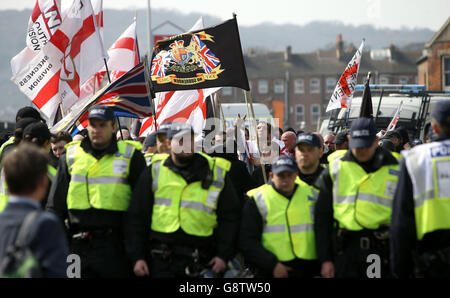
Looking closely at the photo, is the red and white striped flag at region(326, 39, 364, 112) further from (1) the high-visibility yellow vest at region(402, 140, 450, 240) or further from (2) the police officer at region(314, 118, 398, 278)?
(1) the high-visibility yellow vest at region(402, 140, 450, 240)

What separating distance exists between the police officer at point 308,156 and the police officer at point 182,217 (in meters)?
0.88

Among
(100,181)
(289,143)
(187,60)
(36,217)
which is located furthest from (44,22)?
(36,217)

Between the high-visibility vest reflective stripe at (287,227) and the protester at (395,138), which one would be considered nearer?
the high-visibility vest reflective stripe at (287,227)

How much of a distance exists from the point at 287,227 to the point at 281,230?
0.06 meters

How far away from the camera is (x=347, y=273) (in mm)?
5625

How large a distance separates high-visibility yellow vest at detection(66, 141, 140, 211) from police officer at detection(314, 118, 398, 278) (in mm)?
1824

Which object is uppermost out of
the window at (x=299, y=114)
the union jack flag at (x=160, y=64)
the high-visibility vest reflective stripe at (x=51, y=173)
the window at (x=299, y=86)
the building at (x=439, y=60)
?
the window at (x=299, y=86)

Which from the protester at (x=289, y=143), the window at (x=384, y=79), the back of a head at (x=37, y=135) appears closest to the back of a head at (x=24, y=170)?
the back of a head at (x=37, y=135)

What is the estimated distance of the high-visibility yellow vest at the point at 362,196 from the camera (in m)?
5.50

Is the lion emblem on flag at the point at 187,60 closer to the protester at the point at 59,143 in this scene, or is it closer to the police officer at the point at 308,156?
the protester at the point at 59,143

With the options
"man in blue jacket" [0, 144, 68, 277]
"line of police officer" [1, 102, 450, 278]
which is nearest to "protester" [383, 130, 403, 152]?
"line of police officer" [1, 102, 450, 278]
